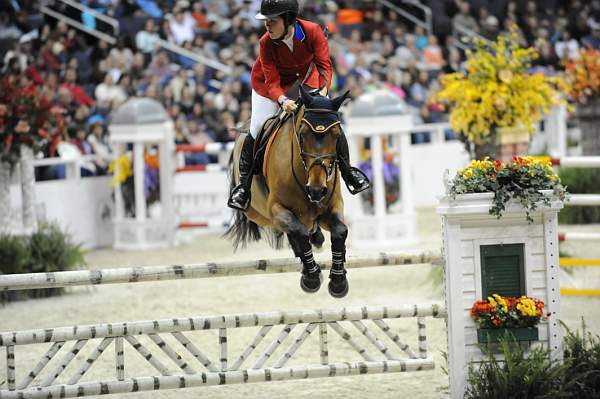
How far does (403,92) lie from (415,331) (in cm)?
984

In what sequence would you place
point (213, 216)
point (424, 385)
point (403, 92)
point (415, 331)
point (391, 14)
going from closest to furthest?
point (424, 385)
point (415, 331)
point (213, 216)
point (403, 92)
point (391, 14)

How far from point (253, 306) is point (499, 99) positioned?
2.67 meters

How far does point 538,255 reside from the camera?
17.1 ft

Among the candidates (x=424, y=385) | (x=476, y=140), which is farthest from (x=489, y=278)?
(x=476, y=140)

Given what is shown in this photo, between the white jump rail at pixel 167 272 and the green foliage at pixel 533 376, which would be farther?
the white jump rail at pixel 167 272

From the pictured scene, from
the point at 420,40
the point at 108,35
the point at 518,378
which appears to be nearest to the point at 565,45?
the point at 420,40

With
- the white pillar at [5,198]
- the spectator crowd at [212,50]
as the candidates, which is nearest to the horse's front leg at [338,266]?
the white pillar at [5,198]

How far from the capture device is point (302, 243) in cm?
557

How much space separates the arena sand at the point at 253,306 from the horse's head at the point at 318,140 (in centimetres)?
124

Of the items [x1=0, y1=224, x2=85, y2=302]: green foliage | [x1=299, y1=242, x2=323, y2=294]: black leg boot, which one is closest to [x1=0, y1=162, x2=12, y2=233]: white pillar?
[x1=0, y1=224, x2=85, y2=302]: green foliage

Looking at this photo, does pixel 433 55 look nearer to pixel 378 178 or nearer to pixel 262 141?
pixel 378 178

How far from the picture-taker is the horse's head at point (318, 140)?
17.5 feet

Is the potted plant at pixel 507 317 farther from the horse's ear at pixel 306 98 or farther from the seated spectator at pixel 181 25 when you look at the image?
the seated spectator at pixel 181 25

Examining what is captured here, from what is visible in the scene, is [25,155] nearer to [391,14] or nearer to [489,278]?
[489,278]
